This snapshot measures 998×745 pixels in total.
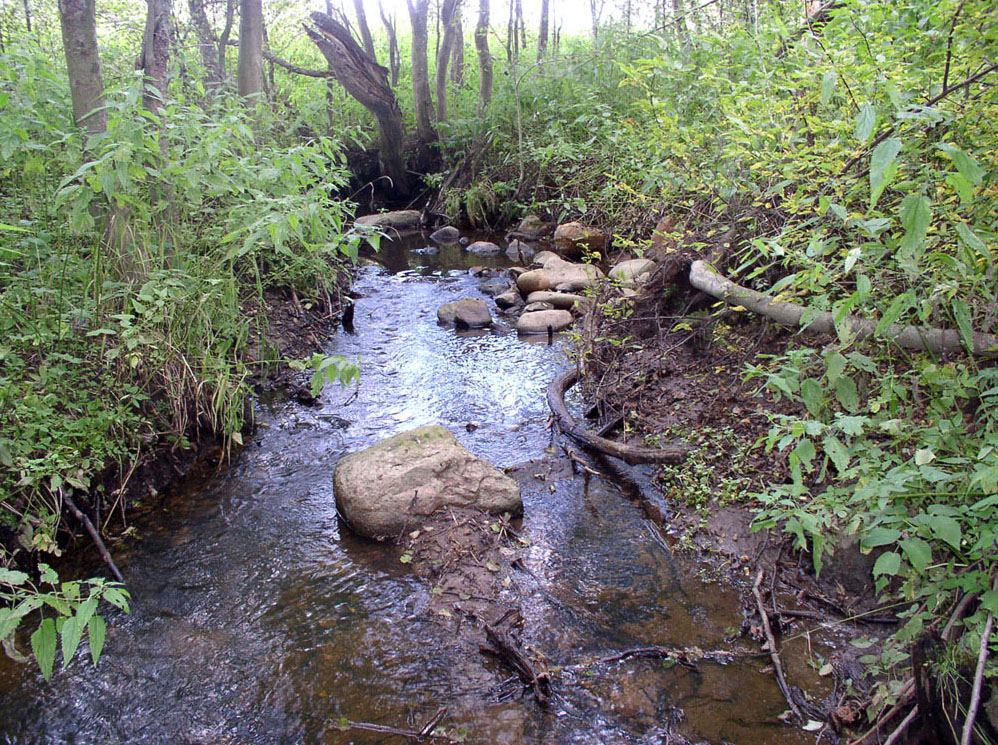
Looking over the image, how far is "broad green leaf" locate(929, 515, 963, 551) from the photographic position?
1974 mm

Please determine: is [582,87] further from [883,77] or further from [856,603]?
[856,603]

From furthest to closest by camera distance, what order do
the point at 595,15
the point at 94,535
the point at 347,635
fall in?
1. the point at 595,15
2. the point at 94,535
3. the point at 347,635

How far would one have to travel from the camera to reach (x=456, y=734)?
8.50ft

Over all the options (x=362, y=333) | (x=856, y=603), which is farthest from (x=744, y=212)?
(x=362, y=333)

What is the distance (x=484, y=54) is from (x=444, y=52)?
871mm

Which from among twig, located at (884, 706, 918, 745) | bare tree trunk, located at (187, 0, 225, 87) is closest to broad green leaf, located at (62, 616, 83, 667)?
twig, located at (884, 706, 918, 745)

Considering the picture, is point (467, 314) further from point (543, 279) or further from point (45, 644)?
point (45, 644)

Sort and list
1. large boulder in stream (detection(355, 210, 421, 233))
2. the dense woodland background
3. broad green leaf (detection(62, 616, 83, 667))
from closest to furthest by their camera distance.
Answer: broad green leaf (detection(62, 616, 83, 667)), the dense woodland background, large boulder in stream (detection(355, 210, 421, 233))

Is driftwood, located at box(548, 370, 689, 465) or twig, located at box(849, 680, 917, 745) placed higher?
driftwood, located at box(548, 370, 689, 465)

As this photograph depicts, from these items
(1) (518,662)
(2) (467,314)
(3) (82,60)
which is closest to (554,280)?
(2) (467,314)

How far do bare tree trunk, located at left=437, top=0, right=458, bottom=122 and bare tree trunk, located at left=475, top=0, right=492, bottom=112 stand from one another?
58 cm

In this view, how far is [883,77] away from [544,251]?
7823mm

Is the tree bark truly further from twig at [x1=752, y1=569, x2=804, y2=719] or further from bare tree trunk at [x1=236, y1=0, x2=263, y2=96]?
twig at [x1=752, y1=569, x2=804, y2=719]

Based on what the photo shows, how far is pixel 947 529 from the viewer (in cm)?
201
